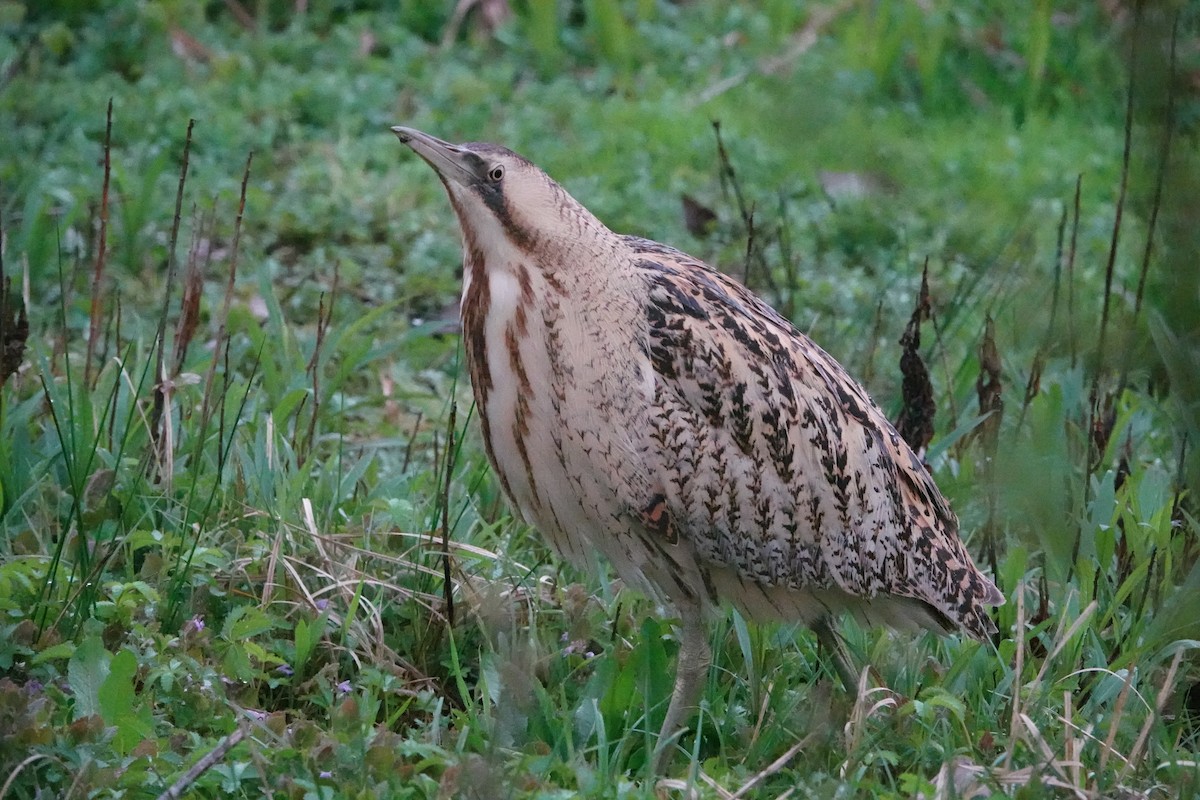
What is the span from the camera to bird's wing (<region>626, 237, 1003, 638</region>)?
10.8 feet

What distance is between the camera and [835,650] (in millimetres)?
3625

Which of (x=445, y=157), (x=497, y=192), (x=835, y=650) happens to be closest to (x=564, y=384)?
(x=497, y=192)

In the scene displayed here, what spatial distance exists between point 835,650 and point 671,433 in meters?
0.73

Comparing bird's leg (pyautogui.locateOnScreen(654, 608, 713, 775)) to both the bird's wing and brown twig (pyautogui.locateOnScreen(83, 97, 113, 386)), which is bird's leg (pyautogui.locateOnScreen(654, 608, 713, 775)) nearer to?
the bird's wing

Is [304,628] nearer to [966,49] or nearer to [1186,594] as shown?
[1186,594]

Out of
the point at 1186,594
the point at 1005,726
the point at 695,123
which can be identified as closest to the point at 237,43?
the point at 695,123

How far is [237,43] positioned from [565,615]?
16.2 feet

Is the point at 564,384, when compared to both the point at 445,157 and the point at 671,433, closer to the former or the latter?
the point at 671,433

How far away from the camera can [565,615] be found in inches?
148

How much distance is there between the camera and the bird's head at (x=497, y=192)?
10.6 feet

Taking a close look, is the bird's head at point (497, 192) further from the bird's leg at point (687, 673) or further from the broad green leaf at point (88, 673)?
the broad green leaf at point (88, 673)

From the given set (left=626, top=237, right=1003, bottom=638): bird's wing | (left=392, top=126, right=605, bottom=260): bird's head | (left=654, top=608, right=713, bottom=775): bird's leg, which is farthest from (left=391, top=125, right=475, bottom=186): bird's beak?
(left=654, top=608, right=713, bottom=775): bird's leg

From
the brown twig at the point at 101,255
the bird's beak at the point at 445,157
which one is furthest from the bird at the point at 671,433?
the brown twig at the point at 101,255

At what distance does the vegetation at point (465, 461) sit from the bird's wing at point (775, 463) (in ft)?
0.85
